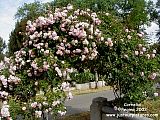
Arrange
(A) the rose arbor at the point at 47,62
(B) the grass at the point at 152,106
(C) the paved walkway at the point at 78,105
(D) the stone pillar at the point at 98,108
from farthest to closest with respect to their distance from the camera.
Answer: (C) the paved walkway at the point at 78,105 → (D) the stone pillar at the point at 98,108 → (B) the grass at the point at 152,106 → (A) the rose arbor at the point at 47,62

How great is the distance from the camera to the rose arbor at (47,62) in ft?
19.9

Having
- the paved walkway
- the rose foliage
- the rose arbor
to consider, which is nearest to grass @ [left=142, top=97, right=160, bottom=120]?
the rose foliage

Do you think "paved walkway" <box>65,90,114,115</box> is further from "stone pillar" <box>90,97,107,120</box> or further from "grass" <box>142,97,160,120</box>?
"grass" <box>142,97,160,120</box>

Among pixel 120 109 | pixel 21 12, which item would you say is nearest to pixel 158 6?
pixel 21 12

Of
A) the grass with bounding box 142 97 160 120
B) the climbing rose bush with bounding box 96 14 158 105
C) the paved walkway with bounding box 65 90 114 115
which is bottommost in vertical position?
the paved walkway with bounding box 65 90 114 115

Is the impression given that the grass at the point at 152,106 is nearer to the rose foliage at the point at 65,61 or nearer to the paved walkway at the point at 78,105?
the rose foliage at the point at 65,61

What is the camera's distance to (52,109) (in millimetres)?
6074

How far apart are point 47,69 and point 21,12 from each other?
52328 millimetres

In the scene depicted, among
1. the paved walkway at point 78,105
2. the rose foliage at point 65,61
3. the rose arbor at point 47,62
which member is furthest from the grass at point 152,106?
the paved walkway at point 78,105

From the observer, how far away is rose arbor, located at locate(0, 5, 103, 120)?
6051 millimetres

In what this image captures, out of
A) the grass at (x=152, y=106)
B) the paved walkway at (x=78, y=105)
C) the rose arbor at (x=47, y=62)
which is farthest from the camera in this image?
the paved walkway at (x=78, y=105)

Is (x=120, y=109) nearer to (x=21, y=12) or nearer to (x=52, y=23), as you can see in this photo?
(x=52, y=23)

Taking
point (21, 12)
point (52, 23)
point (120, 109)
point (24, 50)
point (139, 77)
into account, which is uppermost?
point (21, 12)

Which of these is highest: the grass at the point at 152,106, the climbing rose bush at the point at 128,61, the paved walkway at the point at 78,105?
the climbing rose bush at the point at 128,61
